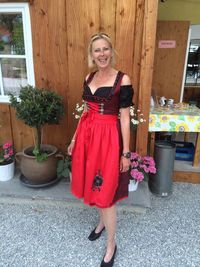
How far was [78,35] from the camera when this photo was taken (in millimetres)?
2375

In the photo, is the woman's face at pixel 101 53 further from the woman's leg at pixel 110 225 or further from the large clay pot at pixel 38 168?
the large clay pot at pixel 38 168

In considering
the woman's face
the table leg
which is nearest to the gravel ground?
the table leg

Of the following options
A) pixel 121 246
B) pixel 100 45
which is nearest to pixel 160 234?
pixel 121 246

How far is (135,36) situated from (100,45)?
94cm

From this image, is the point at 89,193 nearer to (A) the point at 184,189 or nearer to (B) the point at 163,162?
(B) the point at 163,162

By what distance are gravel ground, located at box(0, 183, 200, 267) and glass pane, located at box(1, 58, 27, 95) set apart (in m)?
1.22

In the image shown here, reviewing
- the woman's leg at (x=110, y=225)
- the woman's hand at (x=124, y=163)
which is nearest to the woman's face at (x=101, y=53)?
the woman's hand at (x=124, y=163)

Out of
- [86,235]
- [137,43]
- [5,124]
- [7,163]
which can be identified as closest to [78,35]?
[137,43]

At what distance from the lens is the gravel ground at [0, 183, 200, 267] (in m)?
1.84

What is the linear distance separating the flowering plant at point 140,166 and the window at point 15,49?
1.33m

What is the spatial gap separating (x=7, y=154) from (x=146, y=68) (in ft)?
5.56

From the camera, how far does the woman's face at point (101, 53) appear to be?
1.52 metres

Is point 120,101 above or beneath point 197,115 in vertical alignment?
above

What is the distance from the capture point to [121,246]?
1967mm
